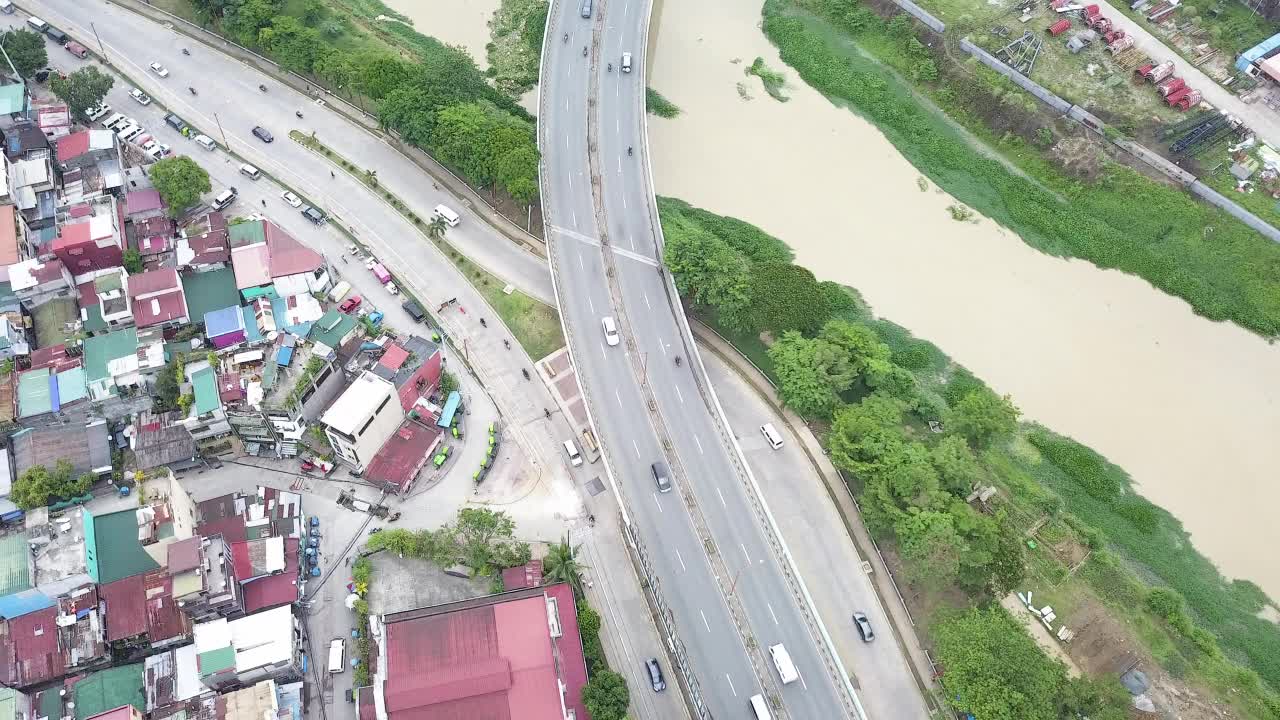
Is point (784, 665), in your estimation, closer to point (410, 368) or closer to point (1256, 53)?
point (410, 368)

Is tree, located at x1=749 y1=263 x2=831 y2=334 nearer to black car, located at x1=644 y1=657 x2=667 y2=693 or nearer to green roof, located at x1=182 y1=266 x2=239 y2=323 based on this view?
black car, located at x1=644 y1=657 x2=667 y2=693

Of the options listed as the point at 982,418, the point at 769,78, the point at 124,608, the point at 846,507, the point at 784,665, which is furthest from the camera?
the point at 769,78

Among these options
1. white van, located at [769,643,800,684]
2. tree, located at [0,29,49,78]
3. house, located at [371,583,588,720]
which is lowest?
white van, located at [769,643,800,684]

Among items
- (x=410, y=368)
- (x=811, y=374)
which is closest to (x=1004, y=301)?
(x=811, y=374)

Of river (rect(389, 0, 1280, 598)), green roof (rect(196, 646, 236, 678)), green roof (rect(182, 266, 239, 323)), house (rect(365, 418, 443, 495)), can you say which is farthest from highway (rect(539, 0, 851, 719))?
green roof (rect(196, 646, 236, 678))

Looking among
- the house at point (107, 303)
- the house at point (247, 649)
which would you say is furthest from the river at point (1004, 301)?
the house at point (247, 649)

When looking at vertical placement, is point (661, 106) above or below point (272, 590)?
above
